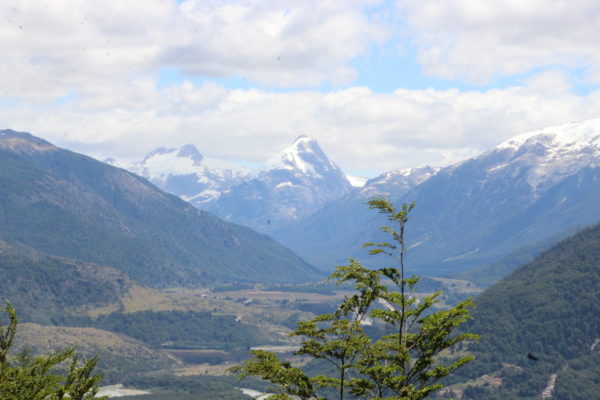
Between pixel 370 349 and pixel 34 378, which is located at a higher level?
pixel 370 349

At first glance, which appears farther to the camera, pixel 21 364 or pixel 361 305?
pixel 21 364

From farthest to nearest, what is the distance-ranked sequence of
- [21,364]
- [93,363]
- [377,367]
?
[21,364]
[93,363]
[377,367]

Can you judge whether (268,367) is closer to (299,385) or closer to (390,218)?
(299,385)

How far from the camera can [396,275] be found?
7300 cm

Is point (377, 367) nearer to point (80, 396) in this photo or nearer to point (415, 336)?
point (415, 336)

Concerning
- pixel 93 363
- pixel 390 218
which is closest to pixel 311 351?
pixel 390 218

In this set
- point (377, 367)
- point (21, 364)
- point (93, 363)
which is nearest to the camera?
point (377, 367)

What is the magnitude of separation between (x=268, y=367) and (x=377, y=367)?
8999mm

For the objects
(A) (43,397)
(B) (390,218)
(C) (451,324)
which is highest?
(B) (390,218)

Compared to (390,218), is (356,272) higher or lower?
lower

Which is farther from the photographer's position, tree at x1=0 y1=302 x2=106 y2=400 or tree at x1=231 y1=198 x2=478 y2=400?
tree at x1=231 y1=198 x2=478 y2=400

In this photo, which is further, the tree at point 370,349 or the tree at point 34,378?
the tree at point 370,349

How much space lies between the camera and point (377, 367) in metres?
67.0

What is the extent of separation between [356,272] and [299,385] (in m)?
10.5
